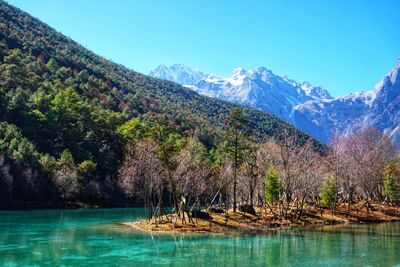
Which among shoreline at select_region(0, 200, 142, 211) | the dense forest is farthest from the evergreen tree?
shoreline at select_region(0, 200, 142, 211)

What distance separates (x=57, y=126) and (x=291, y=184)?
85918mm

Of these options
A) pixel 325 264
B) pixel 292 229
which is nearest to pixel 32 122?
pixel 292 229

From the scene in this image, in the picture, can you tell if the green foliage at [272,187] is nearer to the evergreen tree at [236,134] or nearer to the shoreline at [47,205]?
the evergreen tree at [236,134]

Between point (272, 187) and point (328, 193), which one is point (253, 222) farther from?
point (328, 193)

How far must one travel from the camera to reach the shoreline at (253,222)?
6952cm

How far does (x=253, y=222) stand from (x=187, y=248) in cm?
2832

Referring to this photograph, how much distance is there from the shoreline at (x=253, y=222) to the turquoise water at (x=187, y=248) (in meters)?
4.65

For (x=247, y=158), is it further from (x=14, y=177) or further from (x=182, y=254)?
(x=14, y=177)

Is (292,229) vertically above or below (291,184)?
below

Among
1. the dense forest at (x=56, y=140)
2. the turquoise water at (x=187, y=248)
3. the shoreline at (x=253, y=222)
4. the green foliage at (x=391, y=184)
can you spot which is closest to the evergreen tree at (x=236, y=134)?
the shoreline at (x=253, y=222)

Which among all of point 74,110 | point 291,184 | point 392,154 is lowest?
point 291,184

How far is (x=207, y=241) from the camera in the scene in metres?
57.7

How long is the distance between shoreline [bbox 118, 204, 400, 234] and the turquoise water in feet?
15.2

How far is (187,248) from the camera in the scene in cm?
5156
